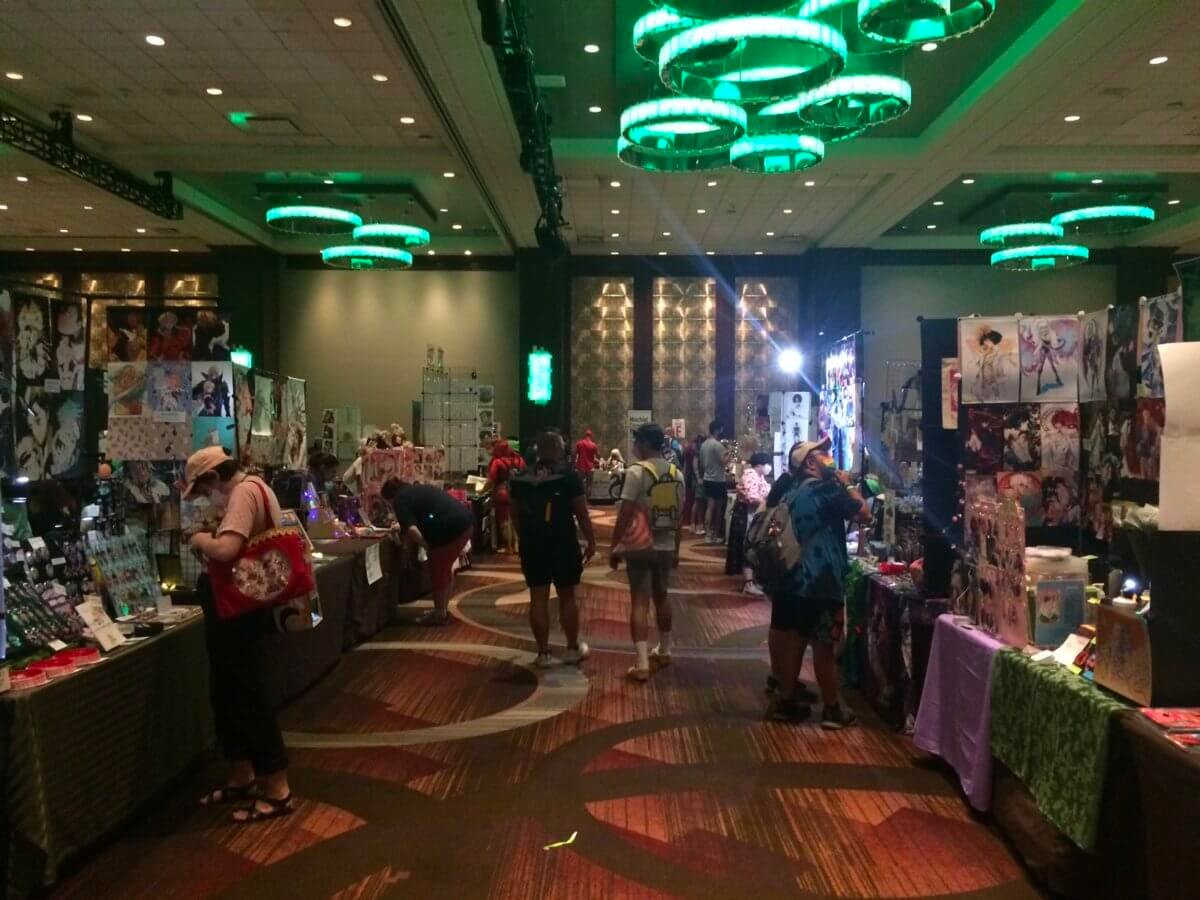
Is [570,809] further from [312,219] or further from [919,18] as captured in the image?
[312,219]

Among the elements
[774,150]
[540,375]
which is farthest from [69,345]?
[540,375]

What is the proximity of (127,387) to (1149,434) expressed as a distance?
5062 millimetres

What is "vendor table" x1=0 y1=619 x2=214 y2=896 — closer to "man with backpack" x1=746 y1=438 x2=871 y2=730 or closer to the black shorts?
the black shorts

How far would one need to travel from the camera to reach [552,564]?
213 inches

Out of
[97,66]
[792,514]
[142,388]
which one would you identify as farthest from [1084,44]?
[97,66]

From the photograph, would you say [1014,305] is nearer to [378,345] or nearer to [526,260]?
[526,260]

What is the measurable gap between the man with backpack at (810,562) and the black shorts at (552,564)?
1.28 metres

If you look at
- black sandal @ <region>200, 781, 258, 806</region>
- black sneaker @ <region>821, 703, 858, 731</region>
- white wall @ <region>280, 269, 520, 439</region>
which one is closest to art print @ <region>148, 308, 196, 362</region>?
black sandal @ <region>200, 781, 258, 806</region>

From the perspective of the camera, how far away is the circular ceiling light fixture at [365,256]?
14008mm

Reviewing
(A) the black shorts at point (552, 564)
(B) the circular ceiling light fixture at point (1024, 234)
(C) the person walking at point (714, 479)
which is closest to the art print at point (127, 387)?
(A) the black shorts at point (552, 564)

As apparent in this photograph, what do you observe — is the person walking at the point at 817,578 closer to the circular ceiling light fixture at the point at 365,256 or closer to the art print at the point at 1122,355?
the art print at the point at 1122,355

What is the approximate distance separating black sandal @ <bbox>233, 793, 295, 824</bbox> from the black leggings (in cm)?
11

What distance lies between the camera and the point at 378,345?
17.6 m

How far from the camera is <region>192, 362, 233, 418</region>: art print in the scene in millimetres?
5180
